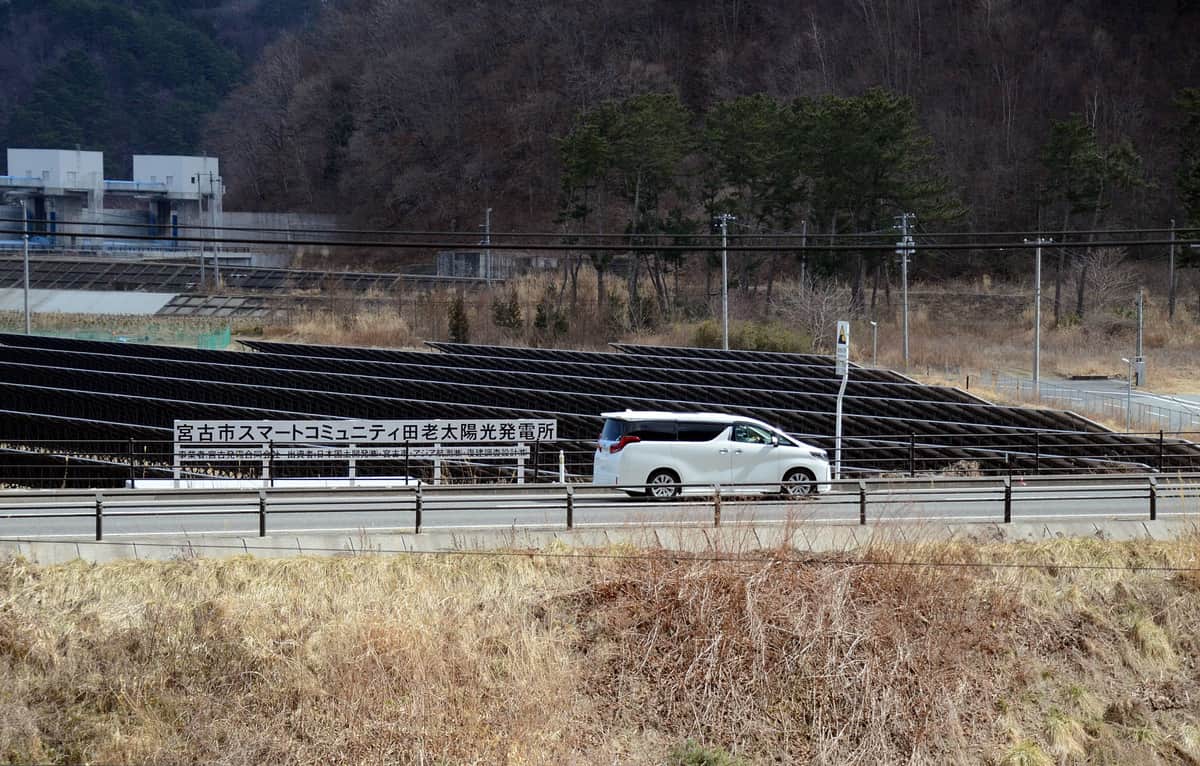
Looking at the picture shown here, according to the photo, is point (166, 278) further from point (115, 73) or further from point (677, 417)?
point (115, 73)

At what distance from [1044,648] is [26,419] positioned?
21.3 m

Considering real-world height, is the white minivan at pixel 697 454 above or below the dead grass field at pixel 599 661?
above

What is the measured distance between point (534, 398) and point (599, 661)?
15.5 metres

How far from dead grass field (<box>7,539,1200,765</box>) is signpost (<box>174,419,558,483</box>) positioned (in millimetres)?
7130

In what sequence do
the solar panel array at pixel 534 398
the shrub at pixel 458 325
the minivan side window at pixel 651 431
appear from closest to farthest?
1. the minivan side window at pixel 651 431
2. the solar panel array at pixel 534 398
3. the shrub at pixel 458 325

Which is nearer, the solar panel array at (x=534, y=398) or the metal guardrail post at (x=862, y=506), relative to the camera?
the metal guardrail post at (x=862, y=506)

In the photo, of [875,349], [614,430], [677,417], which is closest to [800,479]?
[677,417]

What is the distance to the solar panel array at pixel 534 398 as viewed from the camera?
2333 cm

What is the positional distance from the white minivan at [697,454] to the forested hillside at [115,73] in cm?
12606

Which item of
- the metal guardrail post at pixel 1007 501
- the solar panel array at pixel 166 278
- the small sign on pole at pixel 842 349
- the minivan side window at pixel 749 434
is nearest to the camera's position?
the metal guardrail post at pixel 1007 501

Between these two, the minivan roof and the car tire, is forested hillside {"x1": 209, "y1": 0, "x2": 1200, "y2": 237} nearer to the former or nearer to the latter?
the car tire

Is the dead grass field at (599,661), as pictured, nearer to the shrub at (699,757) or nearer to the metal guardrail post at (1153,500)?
the shrub at (699,757)

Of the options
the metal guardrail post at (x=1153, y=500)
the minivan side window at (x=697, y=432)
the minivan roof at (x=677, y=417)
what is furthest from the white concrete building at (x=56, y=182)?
the metal guardrail post at (x=1153, y=500)

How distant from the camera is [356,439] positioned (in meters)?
21.5
